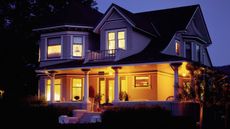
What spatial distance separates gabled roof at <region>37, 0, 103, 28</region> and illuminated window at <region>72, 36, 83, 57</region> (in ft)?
3.82

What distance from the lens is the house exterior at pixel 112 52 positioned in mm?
28438

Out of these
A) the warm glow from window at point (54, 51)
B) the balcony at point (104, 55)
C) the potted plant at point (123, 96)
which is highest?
the warm glow from window at point (54, 51)

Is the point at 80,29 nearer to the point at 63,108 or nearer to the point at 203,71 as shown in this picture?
the point at 63,108

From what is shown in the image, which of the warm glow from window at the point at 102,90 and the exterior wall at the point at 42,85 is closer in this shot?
the warm glow from window at the point at 102,90

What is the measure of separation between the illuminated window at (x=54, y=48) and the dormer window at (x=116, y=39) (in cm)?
435

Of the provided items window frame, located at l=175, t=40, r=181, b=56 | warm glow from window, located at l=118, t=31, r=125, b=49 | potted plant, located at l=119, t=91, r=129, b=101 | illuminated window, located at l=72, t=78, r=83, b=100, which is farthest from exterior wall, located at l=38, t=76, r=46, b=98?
window frame, located at l=175, t=40, r=181, b=56

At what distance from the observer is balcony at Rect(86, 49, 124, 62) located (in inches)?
1083

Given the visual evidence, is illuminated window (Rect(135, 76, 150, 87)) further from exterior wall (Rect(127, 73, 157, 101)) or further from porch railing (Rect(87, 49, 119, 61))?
porch railing (Rect(87, 49, 119, 61))

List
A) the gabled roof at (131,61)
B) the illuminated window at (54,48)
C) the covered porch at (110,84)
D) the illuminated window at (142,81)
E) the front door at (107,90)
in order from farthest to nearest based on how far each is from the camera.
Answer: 1. the illuminated window at (54,48)
2. the front door at (107,90)
3. the illuminated window at (142,81)
4. the covered porch at (110,84)
5. the gabled roof at (131,61)

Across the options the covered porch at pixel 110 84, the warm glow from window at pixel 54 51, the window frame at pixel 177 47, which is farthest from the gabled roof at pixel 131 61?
the window frame at pixel 177 47

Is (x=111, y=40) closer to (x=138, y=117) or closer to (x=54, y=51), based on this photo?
(x=54, y=51)

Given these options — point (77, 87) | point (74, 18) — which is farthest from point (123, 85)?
point (74, 18)

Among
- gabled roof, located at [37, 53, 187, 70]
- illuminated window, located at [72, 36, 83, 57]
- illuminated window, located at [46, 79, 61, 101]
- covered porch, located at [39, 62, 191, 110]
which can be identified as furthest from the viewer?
illuminated window, located at [46, 79, 61, 101]

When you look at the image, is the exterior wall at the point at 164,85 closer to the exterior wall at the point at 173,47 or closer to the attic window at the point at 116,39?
the exterior wall at the point at 173,47
